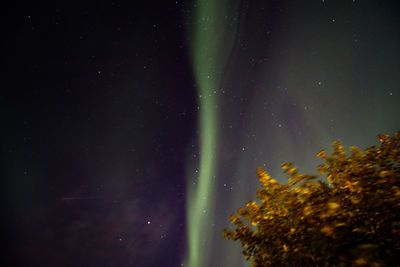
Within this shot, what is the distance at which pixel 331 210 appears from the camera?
4074 millimetres

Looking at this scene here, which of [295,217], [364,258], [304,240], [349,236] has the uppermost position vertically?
[295,217]

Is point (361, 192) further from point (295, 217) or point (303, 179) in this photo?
point (295, 217)

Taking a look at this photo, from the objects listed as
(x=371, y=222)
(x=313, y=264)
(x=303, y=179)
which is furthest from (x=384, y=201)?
(x=313, y=264)

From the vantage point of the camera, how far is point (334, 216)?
433 centimetres

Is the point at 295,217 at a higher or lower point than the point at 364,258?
higher

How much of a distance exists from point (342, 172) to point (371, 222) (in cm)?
162

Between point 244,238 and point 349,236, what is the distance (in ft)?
9.08

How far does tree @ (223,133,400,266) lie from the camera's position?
3.96 m

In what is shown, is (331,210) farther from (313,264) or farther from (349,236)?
(313,264)

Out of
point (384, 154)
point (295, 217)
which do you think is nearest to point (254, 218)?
point (295, 217)

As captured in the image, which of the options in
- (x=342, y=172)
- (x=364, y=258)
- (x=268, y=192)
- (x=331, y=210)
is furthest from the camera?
(x=268, y=192)

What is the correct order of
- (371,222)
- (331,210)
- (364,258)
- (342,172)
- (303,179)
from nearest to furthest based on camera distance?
(364,258)
(331,210)
(371,222)
(303,179)
(342,172)

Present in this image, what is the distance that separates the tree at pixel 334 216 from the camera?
3.96 m

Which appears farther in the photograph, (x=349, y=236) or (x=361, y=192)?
(x=361, y=192)
